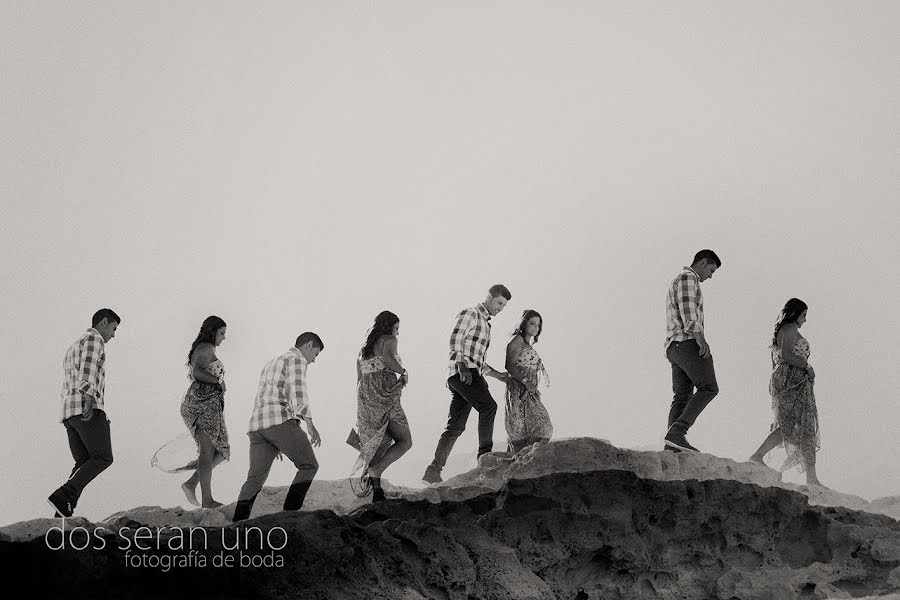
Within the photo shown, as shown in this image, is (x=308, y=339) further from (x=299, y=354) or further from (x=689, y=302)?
(x=689, y=302)

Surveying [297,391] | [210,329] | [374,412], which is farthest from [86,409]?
[374,412]

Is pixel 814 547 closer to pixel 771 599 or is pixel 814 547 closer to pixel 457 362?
pixel 771 599

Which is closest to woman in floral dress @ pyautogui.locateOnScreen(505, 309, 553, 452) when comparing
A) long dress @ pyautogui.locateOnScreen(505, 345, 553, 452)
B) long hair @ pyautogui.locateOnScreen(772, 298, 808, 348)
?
long dress @ pyautogui.locateOnScreen(505, 345, 553, 452)

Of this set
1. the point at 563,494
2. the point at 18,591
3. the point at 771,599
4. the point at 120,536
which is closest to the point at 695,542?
the point at 771,599

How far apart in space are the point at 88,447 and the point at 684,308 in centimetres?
575

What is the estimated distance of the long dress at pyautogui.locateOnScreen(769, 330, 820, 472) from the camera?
380 inches

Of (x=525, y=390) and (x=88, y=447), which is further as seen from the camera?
(x=525, y=390)

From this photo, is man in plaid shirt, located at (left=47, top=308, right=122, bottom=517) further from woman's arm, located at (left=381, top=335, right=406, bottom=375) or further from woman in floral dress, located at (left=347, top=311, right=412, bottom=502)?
woman's arm, located at (left=381, top=335, right=406, bottom=375)

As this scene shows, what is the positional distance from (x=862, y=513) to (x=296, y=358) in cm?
533

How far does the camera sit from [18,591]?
5.94 metres

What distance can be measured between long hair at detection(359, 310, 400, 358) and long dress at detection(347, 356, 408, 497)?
10 cm

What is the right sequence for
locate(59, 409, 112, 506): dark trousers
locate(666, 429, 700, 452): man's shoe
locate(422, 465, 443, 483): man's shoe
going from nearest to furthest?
1. locate(59, 409, 112, 506): dark trousers
2. locate(666, 429, 700, 452): man's shoe
3. locate(422, 465, 443, 483): man's shoe

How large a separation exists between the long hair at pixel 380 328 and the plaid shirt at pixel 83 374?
247 cm

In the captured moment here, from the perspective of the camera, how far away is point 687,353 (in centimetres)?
897
